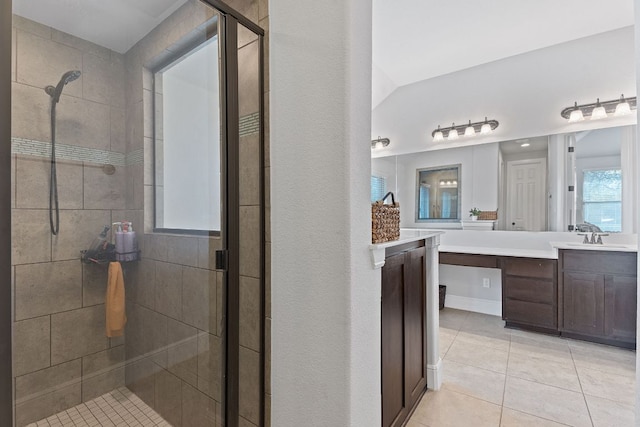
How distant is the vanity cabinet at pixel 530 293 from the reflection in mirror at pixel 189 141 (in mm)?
3080

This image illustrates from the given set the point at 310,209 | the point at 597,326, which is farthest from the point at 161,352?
the point at 597,326

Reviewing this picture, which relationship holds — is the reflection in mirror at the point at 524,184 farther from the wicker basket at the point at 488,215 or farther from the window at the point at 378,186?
the window at the point at 378,186

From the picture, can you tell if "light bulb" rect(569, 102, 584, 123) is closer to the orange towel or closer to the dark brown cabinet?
the dark brown cabinet

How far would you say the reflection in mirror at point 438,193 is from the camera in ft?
11.9

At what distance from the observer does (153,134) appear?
1.26 meters

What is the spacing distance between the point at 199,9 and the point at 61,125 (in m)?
0.73

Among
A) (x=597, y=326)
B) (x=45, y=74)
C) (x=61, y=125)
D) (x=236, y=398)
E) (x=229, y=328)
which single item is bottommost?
(x=597, y=326)

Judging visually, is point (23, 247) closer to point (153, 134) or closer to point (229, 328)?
point (153, 134)

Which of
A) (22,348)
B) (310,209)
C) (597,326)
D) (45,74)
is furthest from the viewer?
(597,326)

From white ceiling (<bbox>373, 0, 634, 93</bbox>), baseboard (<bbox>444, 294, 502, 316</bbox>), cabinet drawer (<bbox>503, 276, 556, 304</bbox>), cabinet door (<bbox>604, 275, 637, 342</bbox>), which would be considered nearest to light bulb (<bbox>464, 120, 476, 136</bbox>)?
white ceiling (<bbox>373, 0, 634, 93</bbox>)

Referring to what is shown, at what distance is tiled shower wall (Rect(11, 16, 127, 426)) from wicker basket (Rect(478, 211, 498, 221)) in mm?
3575

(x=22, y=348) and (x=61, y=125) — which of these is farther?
(x=61, y=125)

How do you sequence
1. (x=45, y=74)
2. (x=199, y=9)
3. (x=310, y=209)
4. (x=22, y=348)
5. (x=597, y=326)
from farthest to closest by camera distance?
(x=597, y=326)
(x=199, y=9)
(x=310, y=209)
(x=45, y=74)
(x=22, y=348)

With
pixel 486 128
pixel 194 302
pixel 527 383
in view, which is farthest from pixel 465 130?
pixel 194 302
